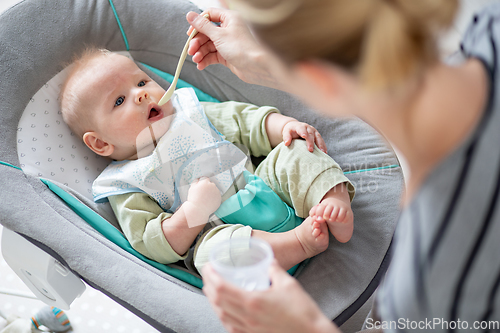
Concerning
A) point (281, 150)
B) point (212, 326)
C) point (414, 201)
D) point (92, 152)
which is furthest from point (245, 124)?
point (414, 201)

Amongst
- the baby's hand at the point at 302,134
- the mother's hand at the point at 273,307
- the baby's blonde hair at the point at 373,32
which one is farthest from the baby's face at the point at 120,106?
the baby's blonde hair at the point at 373,32

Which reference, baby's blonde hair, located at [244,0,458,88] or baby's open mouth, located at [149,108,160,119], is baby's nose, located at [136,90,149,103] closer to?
baby's open mouth, located at [149,108,160,119]

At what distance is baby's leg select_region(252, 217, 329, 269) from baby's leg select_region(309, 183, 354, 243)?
21 millimetres

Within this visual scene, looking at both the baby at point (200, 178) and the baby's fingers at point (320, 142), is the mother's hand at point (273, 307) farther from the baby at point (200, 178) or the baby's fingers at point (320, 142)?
the baby's fingers at point (320, 142)

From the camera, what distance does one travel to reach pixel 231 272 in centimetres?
59

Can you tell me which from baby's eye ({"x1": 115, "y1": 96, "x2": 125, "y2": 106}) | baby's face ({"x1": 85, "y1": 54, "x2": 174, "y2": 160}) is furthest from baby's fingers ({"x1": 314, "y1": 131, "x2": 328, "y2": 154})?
baby's eye ({"x1": 115, "y1": 96, "x2": 125, "y2": 106})

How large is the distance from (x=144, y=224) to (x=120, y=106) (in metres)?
0.36

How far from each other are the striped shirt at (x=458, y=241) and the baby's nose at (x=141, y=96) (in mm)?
874

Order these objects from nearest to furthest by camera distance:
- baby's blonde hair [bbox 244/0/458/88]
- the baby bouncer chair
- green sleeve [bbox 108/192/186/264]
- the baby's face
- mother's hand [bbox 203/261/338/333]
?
baby's blonde hair [bbox 244/0/458/88] → mother's hand [bbox 203/261/338/333] → the baby bouncer chair → green sleeve [bbox 108/192/186/264] → the baby's face

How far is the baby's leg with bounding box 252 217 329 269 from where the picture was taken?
3.10 ft

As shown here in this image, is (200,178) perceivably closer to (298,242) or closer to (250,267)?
(298,242)

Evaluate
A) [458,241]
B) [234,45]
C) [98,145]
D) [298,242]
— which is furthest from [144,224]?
[458,241]

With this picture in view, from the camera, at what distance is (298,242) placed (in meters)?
0.97

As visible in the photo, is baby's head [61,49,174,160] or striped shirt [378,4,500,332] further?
baby's head [61,49,174,160]
